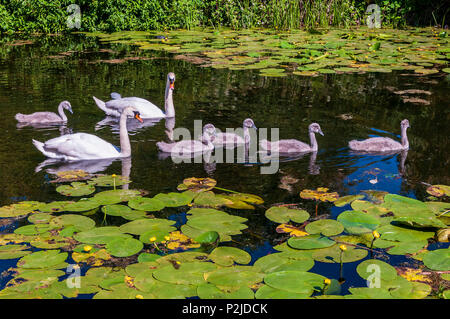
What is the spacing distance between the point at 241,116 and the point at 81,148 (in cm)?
279

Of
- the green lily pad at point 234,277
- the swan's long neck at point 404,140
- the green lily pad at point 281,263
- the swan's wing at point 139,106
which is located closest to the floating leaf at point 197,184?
the green lily pad at point 281,263

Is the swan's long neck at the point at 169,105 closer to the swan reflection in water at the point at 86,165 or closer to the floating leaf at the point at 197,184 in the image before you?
the swan reflection in water at the point at 86,165

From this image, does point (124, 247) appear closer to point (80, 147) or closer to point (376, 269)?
point (376, 269)

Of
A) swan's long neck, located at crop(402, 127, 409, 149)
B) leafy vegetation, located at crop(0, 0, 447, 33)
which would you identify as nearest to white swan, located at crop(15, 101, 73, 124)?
swan's long neck, located at crop(402, 127, 409, 149)

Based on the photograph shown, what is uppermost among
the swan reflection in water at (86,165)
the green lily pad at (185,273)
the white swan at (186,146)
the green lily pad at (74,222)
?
the white swan at (186,146)

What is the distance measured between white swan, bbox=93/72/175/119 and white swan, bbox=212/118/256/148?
1433 millimetres

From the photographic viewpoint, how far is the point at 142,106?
8.05 m

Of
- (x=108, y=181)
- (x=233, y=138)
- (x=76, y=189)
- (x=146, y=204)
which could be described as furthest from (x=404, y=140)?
(x=76, y=189)

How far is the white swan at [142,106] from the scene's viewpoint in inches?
317

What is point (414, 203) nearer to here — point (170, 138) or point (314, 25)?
point (170, 138)

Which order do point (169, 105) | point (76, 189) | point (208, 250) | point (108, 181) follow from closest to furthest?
point (208, 250)
point (76, 189)
point (108, 181)
point (169, 105)

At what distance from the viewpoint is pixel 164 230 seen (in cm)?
433

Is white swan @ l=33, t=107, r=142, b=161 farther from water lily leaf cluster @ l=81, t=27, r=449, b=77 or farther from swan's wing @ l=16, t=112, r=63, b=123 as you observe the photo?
water lily leaf cluster @ l=81, t=27, r=449, b=77

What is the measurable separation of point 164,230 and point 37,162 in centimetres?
270
